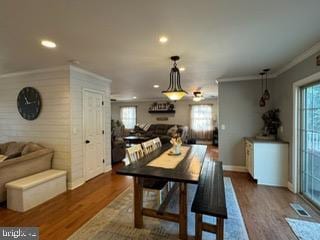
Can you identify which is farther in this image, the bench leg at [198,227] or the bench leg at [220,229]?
the bench leg at [198,227]

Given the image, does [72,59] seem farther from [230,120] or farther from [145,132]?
[145,132]

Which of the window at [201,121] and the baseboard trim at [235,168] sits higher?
the window at [201,121]

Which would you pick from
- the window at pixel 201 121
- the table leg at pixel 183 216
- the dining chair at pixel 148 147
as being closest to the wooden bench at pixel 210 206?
the table leg at pixel 183 216

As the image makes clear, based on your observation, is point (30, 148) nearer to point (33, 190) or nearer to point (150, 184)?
point (33, 190)

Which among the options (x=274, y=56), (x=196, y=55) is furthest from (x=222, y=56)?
(x=274, y=56)

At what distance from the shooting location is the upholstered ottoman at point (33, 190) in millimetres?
2861

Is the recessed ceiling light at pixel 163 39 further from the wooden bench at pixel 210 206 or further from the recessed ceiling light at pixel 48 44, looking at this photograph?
the wooden bench at pixel 210 206

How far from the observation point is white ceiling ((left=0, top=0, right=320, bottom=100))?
1.72 m

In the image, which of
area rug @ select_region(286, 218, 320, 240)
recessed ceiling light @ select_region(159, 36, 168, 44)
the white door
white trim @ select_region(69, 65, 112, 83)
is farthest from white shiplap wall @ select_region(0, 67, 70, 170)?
area rug @ select_region(286, 218, 320, 240)

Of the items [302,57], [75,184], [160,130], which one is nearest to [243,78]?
[302,57]

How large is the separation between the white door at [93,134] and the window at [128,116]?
664cm

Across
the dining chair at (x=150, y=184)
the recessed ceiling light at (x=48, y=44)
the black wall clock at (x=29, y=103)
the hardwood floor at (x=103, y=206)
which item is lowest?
the hardwood floor at (x=103, y=206)

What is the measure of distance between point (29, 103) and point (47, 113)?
1.82 ft

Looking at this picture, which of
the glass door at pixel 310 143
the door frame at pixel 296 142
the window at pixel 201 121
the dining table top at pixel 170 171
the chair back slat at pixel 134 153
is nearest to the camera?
the dining table top at pixel 170 171
